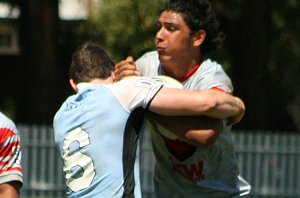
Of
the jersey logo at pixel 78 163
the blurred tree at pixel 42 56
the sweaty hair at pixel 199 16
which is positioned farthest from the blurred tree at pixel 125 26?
the jersey logo at pixel 78 163

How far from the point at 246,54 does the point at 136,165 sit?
13.6 meters

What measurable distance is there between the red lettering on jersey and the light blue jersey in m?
0.60

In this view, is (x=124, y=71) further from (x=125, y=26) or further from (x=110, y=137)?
(x=125, y=26)

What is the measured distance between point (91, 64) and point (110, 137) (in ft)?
1.18

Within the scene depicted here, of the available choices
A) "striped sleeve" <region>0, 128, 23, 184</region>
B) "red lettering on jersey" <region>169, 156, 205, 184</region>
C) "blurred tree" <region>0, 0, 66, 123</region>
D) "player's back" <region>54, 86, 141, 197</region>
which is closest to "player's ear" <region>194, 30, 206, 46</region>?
"red lettering on jersey" <region>169, 156, 205, 184</region>

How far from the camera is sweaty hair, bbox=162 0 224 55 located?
4.80 m

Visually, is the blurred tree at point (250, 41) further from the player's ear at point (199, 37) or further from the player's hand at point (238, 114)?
the player's hand at point (238, 114)

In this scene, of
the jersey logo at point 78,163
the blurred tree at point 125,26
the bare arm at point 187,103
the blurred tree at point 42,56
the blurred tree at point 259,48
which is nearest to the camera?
the bare arm at point 187,103

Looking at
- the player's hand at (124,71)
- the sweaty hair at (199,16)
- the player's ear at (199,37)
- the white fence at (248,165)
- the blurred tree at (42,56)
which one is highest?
the sweaty hair at (199,16)

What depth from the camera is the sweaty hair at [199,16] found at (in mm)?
4801

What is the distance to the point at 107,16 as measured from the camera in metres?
21.3

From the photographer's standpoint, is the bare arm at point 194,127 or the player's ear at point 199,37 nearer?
the bare arm at point 194,127

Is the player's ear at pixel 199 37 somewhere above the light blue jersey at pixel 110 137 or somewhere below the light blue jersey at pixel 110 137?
above

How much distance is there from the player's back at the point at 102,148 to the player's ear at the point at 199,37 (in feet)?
2.35
